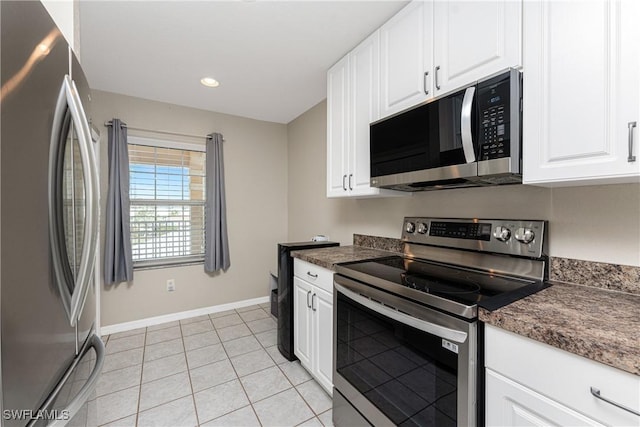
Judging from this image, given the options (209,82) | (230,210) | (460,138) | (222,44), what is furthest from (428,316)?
(230,210)

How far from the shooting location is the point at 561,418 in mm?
736

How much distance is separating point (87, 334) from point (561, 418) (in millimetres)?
1603

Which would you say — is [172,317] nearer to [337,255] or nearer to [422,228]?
[337,255]

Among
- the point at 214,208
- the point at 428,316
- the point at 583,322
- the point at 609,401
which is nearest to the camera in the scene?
the point at 609,401

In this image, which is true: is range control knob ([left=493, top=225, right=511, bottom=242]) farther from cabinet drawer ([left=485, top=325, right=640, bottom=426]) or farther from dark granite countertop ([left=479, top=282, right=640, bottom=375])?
cabinet drawer ([left=485, top=325, right=640, bottom=426])

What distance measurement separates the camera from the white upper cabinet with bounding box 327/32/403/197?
5.97 ft

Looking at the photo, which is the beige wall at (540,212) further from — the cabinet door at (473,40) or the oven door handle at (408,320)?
the oven door handle at (408,320)

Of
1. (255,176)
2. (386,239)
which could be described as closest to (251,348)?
(386,239)

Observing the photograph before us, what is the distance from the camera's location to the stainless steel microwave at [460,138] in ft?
3.59

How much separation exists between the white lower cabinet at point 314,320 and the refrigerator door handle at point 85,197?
3.94 ft

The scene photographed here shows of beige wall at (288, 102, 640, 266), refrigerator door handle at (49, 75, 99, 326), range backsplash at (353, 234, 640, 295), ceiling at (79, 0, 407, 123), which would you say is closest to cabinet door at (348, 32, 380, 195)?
ceiling at (79, 0, 407, 123)

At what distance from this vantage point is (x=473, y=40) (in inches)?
48.5

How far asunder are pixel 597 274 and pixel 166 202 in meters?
3.57

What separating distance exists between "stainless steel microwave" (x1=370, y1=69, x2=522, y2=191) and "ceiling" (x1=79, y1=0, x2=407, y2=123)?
2.43 feet
